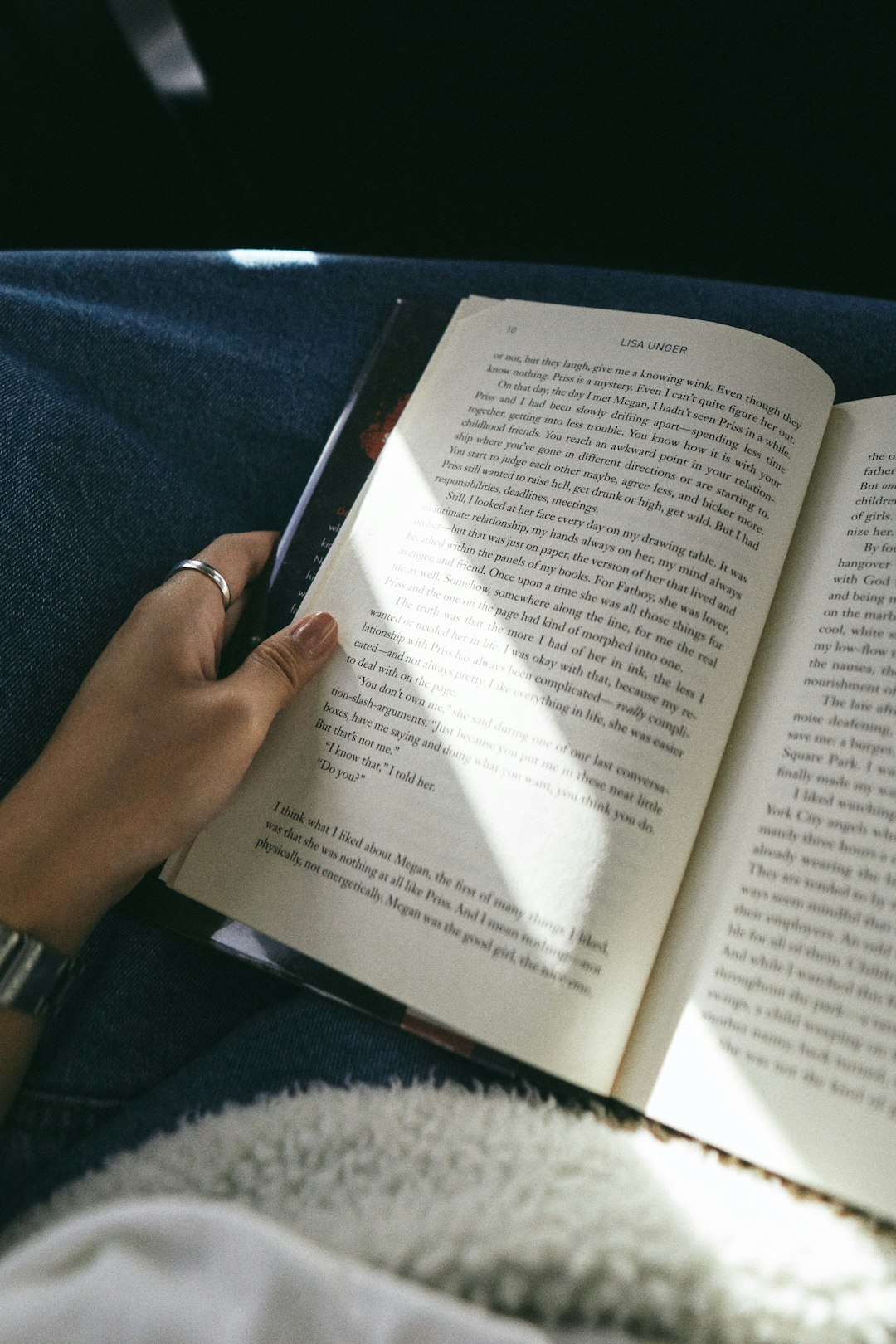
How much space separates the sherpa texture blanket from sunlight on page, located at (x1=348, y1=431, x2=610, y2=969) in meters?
0.10

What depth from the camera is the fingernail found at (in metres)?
0.57

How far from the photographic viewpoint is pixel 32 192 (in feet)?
3.63

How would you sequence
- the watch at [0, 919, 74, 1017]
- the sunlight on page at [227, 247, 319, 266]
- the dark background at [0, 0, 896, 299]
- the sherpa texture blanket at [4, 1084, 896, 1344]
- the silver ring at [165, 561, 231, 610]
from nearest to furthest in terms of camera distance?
the sherpa texture blanket at [4, 1084, 896, 1344]
the watch at [0, 919, 74, 1017]
the silver ring at [165, 561, 231, 610]
the sunlight on page at [227, 247, 319, 266]
the dark background at [0, 0, 896, 299]

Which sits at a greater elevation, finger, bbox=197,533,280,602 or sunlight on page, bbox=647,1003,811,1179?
finger, bbox=197,533,280,602

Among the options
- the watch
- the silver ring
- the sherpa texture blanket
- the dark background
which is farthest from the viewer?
the dark background

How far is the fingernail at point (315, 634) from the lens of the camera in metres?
0.57

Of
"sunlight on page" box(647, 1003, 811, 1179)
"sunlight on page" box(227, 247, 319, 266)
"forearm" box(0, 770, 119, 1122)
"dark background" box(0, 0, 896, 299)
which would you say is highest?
"dark background" box(0, 0, 896, 299)

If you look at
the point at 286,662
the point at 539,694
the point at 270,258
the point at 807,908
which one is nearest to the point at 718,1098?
the point at 807,908

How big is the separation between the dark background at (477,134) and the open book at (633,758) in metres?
0.53

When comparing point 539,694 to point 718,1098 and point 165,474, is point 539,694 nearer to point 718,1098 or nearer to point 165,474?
point 718,1098

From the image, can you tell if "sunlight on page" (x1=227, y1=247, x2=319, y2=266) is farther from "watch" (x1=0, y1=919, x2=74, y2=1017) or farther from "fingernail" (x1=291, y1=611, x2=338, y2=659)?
"watch" (x1=0, y1=919, x2=74, y2=1017)

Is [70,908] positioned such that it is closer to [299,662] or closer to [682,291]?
[299,662]

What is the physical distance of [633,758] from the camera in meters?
0.51

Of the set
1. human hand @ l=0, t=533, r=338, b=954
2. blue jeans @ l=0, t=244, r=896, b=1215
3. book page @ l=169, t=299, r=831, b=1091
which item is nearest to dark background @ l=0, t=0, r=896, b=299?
blue jeans @ l=0, t=244, r=896, b=1215
